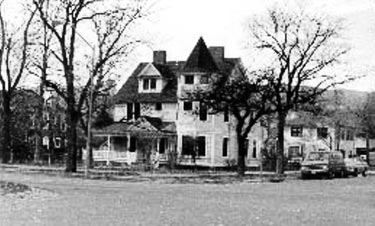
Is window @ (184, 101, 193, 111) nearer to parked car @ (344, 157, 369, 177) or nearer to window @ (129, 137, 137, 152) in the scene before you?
window @ (129, 137, 137, 152)

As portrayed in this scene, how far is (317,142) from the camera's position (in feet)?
297

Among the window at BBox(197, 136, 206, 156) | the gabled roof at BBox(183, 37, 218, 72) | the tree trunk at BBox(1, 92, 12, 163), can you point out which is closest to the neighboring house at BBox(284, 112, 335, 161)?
the window at BBox(197, 136, 206, 156)

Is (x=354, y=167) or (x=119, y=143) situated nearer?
(x=354, y=167)

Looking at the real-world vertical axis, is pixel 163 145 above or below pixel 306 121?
below

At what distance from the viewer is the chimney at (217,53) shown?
58.6 m

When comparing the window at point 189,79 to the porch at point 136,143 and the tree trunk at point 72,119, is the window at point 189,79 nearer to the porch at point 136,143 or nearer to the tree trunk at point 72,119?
the porch at point 136,143

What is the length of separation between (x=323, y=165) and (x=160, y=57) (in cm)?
2390

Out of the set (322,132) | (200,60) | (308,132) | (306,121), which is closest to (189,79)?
(200,60)

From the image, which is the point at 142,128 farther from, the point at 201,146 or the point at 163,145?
the point at 201,146

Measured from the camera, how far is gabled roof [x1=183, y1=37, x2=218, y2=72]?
5488 centimetres

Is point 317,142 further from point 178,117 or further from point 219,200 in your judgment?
point 219,200

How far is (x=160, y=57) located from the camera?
205 feet

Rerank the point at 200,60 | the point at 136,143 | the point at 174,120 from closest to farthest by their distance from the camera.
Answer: the point at 200,60
the point at 136,143
the point at 174,120

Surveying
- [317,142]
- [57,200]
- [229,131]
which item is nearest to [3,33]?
[229,131]
